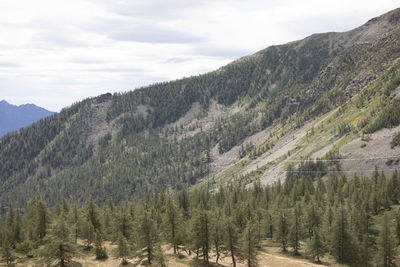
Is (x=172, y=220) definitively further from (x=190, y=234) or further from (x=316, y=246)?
(x=316, y=246)

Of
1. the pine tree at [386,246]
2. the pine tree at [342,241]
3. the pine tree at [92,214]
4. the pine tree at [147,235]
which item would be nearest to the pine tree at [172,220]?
the pine tree at [147,235]

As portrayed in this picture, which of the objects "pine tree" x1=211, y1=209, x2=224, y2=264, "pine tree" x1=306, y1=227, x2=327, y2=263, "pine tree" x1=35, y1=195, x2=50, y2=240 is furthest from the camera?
"pine tree" x1=306, y1=227, x2=327, y2=263

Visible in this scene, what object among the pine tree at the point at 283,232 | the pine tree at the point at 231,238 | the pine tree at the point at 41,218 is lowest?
the pine tree at the point at 283,232

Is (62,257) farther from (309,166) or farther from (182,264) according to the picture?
(309,166)

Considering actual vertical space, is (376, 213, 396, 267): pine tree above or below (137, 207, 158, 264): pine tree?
below

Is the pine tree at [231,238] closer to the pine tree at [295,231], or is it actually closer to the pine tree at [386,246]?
the pine tree at [295,231]

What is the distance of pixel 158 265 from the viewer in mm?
54812

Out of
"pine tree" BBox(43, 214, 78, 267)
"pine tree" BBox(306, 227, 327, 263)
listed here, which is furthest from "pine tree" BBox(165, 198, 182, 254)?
"pine tree" BBox(306, 227, 327, 263)

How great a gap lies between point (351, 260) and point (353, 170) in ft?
368

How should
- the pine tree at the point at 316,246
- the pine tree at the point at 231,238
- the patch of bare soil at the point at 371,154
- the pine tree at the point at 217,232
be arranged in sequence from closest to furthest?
the pine tree at the point at 217,232 → the pine tree at the point at 231,238 → the pine tree at the point at 316,246 → the patch of bare soil at the point at 371,154

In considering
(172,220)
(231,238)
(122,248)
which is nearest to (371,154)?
(231,238)

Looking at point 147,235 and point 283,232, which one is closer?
point 147,235

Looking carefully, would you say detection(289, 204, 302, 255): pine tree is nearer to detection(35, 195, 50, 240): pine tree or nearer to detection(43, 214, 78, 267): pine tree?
detection(43, 214, 78, 267): pine tree

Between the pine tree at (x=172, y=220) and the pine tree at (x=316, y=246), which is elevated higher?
the pine tree at (x=172, y=220)
